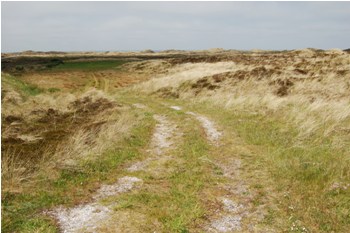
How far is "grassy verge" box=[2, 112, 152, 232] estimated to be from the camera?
664 centimetres

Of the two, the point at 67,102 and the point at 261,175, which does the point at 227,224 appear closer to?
the point at 261,175

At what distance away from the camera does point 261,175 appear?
930 centimetres

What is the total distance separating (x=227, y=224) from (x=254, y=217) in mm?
630

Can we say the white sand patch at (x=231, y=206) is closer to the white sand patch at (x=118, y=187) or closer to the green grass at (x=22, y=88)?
the white sand patch at (x=118, y=187)

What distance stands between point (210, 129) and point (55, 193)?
798cm

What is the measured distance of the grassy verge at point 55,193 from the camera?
21.8 ft

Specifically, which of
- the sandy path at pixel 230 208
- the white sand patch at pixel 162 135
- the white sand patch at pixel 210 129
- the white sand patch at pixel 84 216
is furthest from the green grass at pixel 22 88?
the white sand patch at pixel 84 216

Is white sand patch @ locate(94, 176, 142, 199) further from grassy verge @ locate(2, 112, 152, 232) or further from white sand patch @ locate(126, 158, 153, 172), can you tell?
white sand patch @ locate(126, 158, 153, 172)

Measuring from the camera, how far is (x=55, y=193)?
26.4 ft

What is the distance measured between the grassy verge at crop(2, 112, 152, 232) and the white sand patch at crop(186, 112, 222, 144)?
3143mm

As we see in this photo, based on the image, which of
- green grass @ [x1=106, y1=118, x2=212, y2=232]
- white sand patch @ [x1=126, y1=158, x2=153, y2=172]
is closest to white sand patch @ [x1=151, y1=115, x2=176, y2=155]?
white sand patch @ [x1=126, y1=158, x2=153, y2=172]

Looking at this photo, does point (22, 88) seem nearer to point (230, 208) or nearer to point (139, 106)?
point (139, 106)

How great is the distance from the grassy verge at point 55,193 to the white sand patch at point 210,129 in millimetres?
3143

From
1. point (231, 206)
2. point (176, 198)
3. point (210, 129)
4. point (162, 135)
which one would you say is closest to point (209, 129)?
point (210, 129)
